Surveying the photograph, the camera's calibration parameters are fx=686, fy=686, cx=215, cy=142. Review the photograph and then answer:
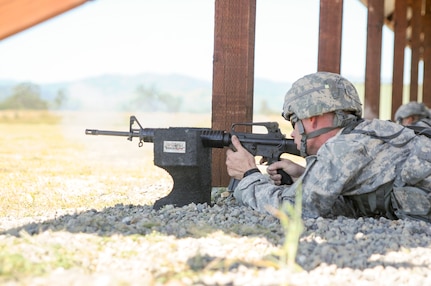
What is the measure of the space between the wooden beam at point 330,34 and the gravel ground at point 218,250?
2.77 meters

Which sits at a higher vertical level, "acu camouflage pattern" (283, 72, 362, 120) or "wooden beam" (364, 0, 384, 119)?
"wooden beam" (364, 0, 384, 119)

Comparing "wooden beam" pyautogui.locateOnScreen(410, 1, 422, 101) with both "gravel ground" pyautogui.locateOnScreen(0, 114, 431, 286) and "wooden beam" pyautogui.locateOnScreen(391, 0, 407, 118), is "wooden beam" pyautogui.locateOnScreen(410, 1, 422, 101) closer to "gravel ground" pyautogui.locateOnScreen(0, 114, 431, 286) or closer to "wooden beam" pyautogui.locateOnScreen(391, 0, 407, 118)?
"wooden beam" pyautogui.locateOnScreen(391, 0, 407, 118)

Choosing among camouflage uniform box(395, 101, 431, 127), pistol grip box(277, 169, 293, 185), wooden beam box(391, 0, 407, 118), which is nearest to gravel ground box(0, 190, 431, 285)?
pistol grip box(277, 169, 293, 185)

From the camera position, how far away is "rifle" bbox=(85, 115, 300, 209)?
4418 mm

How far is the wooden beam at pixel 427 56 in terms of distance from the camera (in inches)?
540

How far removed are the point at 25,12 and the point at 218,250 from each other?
132 cm

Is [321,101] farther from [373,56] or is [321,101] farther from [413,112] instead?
[413,112]

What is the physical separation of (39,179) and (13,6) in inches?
229

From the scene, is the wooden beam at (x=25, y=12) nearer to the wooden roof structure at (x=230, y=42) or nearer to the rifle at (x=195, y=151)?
the wooden roof structure at (x=230, y=42)

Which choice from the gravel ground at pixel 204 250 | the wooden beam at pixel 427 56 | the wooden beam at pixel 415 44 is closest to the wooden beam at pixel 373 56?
the wooden beam at pixel 415 44

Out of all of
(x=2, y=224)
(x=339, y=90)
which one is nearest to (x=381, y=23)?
(x=339, y=90)

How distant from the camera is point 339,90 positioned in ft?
13.4

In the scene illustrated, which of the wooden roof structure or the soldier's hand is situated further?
the soldier's hand

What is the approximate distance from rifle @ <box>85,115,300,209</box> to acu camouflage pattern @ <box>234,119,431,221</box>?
1.63 feet
